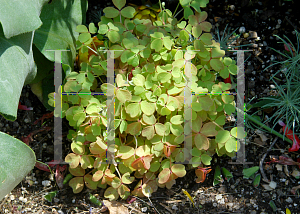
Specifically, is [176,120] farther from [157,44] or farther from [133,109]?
[157,44]

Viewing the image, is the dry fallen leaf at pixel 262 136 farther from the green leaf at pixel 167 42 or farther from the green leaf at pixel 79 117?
the green leaf at pixel 79 117

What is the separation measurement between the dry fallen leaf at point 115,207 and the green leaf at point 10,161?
565 mm

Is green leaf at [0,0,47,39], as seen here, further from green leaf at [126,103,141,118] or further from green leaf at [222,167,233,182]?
green leaf at [222,167,233,182]

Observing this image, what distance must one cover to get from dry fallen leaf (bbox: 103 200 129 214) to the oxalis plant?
0.24 ft

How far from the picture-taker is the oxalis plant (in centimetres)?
144

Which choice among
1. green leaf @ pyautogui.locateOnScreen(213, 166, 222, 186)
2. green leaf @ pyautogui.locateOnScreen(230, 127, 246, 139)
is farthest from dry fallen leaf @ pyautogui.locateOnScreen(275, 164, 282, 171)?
green leaf @ pyautogui.locateOnScreen(230, 127, 246, 139)

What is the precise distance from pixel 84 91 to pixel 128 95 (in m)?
0.29

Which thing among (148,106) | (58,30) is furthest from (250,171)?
(58,30)

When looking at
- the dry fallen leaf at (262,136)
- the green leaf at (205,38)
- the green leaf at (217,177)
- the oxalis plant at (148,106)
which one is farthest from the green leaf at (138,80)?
the dry fallen leaf at (262,136)

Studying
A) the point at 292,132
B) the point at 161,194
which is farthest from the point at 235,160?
the point at 161,194

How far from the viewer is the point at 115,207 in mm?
1661

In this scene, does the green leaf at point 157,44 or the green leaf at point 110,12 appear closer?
the green leaf at point 157,44

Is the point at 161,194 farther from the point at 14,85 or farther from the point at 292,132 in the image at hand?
the point at 14,85

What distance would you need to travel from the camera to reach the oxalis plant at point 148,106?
1444mm
